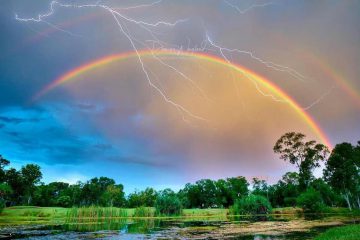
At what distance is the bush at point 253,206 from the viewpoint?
7712cm

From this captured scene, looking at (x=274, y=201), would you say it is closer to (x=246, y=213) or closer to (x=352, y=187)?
(x=246, y=213)

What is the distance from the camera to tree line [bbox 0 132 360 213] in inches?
2817

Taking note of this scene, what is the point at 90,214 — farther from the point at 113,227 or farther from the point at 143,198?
the point at 143,198

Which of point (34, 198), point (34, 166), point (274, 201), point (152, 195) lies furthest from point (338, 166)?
point (34, 198)

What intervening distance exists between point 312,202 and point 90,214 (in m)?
51.6

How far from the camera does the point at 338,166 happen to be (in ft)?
233

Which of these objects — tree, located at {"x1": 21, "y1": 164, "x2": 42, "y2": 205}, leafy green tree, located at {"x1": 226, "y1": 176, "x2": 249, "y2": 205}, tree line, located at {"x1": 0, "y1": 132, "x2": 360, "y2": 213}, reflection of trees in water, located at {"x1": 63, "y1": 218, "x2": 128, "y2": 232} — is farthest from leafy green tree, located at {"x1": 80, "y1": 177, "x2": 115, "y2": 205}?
reflection of trees in water, located at {"x1": 63, "y1": 218, "x2": 128, "y2": 232}

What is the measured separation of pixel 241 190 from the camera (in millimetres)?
124375

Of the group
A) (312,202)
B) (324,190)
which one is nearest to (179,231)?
(312,202)

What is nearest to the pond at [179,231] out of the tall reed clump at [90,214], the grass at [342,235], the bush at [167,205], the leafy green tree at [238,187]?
the grass at [342,235]

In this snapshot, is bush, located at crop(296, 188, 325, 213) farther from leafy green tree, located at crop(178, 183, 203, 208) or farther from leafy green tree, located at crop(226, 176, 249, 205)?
leafy green tree, located at crop(178, 183, 203, 208)

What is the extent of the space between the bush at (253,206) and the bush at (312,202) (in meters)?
8.25

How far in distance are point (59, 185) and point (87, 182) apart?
29.4m

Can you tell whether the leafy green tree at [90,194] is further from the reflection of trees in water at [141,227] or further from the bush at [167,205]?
the reflection of trees in water at [141,227]
